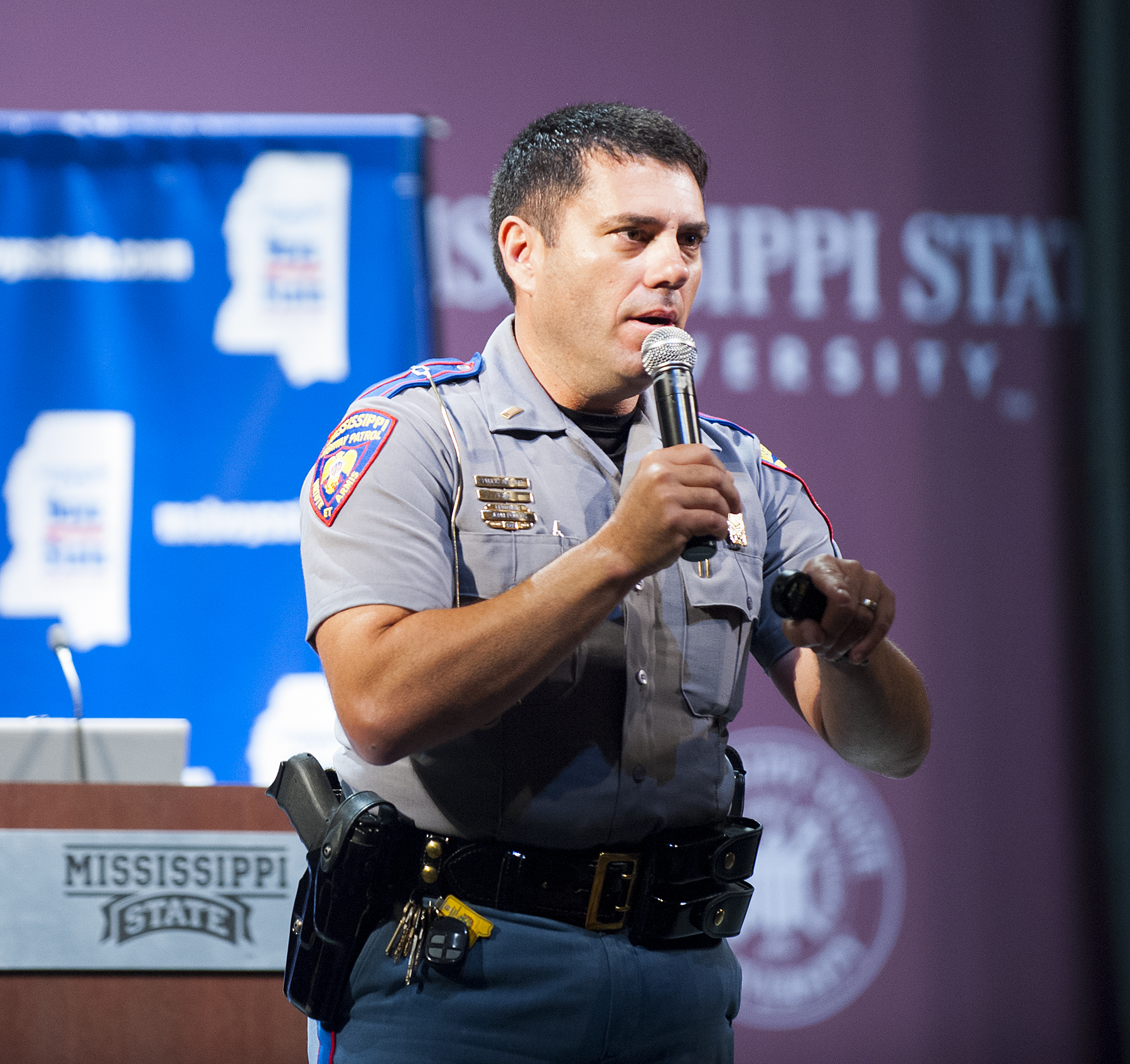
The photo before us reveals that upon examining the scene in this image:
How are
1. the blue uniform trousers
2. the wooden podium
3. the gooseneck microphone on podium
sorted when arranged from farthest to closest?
the gooseneck microphone on podium < the wooden podium < the blue uniform trousers

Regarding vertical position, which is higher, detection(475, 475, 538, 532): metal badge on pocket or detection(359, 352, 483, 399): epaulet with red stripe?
detection(359, 352, 483, 399): epaulet with red stripe

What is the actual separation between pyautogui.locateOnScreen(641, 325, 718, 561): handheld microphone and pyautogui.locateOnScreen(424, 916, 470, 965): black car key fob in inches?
16.7

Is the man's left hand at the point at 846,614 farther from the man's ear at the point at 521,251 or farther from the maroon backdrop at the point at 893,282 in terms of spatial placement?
the maroon backdrop at the point at 893,282

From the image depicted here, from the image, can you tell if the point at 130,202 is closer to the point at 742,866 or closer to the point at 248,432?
the point at 248,432

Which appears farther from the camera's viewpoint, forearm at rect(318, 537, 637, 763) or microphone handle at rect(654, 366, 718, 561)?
microphone handle at rect(654, 366, 718, 561)

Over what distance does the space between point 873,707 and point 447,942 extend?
20.2 inches

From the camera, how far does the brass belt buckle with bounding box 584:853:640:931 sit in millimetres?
1119

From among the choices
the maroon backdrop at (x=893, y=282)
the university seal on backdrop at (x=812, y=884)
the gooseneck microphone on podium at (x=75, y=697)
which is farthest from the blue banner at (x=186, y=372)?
the university seal on backdrop at (x=812, y=884)

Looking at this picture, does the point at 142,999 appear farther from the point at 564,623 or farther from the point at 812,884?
the point at 812,884

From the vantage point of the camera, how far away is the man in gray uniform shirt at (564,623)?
1004mm

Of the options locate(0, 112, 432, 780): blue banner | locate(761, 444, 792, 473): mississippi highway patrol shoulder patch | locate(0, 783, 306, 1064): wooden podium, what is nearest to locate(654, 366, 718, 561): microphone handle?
locate(761, 444, 792, 473): mississippi highway patrol shoulder patch

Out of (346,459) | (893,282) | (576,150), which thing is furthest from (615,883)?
(893,282)

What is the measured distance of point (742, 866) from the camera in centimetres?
119

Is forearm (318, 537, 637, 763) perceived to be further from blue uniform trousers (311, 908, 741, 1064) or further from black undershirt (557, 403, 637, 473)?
black undershirt (557, 403, 637, 473)
